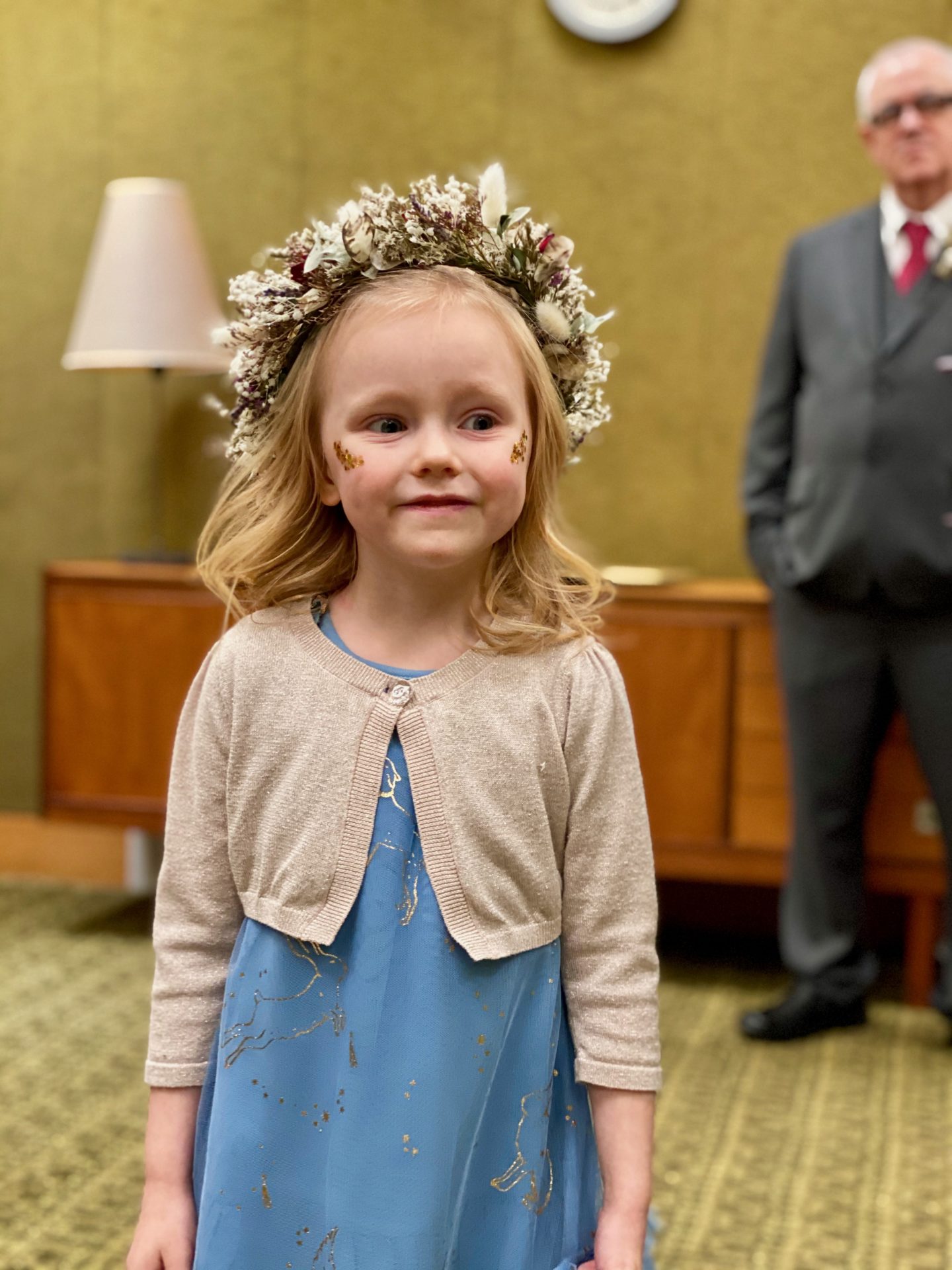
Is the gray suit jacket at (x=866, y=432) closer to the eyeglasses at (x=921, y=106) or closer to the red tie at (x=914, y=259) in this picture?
the red tie at (x=914, y=259)

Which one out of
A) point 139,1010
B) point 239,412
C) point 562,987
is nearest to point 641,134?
point 139,1010

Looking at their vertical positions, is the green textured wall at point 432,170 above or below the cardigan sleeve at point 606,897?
above

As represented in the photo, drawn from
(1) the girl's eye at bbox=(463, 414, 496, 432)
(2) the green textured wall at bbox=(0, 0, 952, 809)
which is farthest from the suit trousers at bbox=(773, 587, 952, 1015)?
(1) the girl's eye at bbox=(463, 414, 496, 432)

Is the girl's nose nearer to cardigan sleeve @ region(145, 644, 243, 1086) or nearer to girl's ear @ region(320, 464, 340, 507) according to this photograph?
girl's ear @ region(320, 464, 340, 507)

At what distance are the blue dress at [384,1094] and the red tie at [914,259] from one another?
6.30 ft

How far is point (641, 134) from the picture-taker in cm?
348

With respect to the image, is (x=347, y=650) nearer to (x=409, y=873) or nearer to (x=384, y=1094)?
(x=409, y=873)

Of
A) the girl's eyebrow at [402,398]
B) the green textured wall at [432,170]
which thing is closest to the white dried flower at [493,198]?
the girl's eyebrow at [402,398]

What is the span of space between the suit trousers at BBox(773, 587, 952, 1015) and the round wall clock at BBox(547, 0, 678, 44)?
1.56 m

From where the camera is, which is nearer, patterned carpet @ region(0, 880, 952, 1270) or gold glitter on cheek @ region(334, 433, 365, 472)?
gold glitter on cheek @ region(334, 433, 365, 472)

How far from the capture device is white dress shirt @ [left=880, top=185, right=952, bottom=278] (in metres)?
2.60

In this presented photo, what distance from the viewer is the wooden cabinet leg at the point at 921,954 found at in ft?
9.84

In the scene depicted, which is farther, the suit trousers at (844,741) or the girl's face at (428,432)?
the suit trousers at (844,741)

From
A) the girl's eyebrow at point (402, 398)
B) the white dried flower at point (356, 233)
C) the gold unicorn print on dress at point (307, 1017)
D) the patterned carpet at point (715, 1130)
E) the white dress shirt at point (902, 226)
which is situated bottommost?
the patterned carpet at point (715, 1130)
